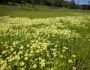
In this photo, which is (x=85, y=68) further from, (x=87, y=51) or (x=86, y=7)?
(x=86, y=7)

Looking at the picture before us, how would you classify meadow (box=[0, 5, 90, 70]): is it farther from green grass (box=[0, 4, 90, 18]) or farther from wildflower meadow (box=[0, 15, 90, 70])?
green grass (box=[0, 4, 90, 18])

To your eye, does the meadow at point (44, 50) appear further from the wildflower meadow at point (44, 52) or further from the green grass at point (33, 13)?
the green grass at point (33, 13)

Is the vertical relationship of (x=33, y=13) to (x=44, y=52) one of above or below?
above

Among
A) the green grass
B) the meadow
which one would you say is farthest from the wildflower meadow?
the green grass

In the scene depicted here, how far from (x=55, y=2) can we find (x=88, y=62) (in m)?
142

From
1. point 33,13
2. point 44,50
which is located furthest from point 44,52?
point 33,13

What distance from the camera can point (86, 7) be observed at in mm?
145625

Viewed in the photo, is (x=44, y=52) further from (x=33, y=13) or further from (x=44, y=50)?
(x=33, y=13)

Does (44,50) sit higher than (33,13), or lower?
lower

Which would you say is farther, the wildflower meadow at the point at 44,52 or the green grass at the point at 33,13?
the green grass at the point at 33,13

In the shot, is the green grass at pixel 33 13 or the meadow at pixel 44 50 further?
the green grass at pixel 33 13

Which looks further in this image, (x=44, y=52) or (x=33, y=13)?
(x=33, y=13)

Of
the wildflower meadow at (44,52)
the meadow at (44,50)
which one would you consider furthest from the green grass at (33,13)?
the wildflower meadow at (44,52)

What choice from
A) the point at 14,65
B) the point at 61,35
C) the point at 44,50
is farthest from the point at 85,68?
the point at 61,35
